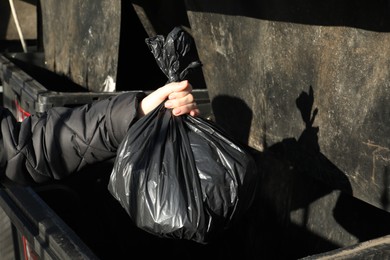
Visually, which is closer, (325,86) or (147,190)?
(147,190)

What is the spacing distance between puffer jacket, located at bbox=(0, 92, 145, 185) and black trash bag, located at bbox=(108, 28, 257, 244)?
15 cm

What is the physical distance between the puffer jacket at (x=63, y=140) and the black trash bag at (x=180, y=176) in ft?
0.50

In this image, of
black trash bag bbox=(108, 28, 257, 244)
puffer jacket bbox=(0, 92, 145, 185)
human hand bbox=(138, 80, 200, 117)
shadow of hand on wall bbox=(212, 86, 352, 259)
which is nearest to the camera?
black trash bag bbox=(108, 28, 257, 244)

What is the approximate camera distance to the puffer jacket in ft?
6.76

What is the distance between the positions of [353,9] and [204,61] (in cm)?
99

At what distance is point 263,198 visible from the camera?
3080 millimetres

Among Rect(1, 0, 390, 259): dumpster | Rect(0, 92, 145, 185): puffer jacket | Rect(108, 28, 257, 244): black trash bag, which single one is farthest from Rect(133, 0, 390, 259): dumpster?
Rect(0, 92, 145, 185): puffer jacket

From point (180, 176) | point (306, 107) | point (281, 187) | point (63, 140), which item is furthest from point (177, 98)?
point (281, 187)

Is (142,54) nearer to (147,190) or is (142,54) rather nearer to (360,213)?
(360,213)

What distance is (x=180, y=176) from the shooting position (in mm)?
1788

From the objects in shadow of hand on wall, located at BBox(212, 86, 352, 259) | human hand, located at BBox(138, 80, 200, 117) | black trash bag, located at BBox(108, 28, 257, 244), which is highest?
human hand, located at BBox(138, 80, 200, 117)

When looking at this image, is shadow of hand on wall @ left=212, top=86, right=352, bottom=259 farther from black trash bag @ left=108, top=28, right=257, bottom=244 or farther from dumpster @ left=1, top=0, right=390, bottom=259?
black trash bag @ left=108, top=28, right=257, bottom=244

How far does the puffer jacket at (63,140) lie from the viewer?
6.76ft

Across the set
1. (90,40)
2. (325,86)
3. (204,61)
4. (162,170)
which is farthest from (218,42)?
(90,40)
